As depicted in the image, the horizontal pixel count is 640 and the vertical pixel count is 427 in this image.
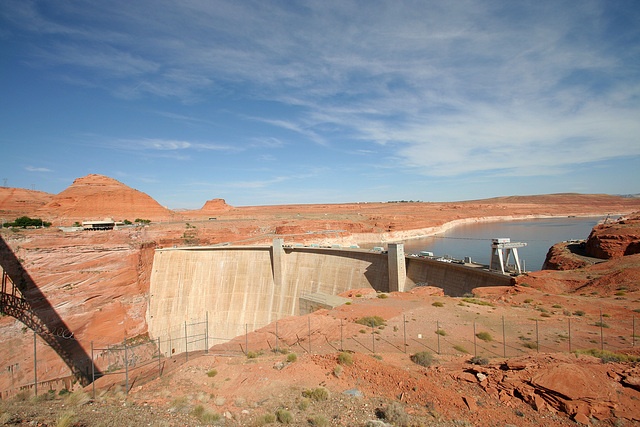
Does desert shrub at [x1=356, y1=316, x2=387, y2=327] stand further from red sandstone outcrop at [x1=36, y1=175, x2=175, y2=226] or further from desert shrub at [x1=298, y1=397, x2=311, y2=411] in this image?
red sandstone outcrop at [x1=36, y1=175, x2=175, y2=226]

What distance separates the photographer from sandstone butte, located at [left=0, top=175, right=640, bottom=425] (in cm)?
735

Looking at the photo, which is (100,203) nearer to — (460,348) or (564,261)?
(460,348)

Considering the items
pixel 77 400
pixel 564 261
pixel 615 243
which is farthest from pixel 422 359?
pixel 615 243

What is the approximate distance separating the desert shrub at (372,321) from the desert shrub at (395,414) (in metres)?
8.03

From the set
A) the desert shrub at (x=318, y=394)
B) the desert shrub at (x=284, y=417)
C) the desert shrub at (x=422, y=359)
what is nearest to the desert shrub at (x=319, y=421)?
the desert shrub at (x=284, y=417)

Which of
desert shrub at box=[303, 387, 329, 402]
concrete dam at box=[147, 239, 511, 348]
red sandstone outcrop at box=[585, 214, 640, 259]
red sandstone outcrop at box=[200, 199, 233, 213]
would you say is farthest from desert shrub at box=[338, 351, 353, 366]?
red sandstone outcrop at box=[200, 199, 233, 213]

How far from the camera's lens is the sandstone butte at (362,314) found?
7352 mm

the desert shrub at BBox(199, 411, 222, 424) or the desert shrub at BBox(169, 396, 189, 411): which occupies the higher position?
the desert shrub at BBox(199, 411, 222, 424)

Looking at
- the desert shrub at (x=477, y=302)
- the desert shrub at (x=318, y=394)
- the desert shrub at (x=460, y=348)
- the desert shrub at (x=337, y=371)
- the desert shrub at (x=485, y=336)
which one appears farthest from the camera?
the desert shrub at (x=477, y=302)

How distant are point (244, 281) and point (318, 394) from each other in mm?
25423

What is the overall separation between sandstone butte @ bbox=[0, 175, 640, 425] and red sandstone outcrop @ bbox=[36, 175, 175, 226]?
33 cm

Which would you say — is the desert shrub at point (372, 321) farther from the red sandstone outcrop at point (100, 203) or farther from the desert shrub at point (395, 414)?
the red sandstone outcrop at point (100, 203)

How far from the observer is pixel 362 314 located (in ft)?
57.8

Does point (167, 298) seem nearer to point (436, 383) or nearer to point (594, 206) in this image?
point (436, 383)
